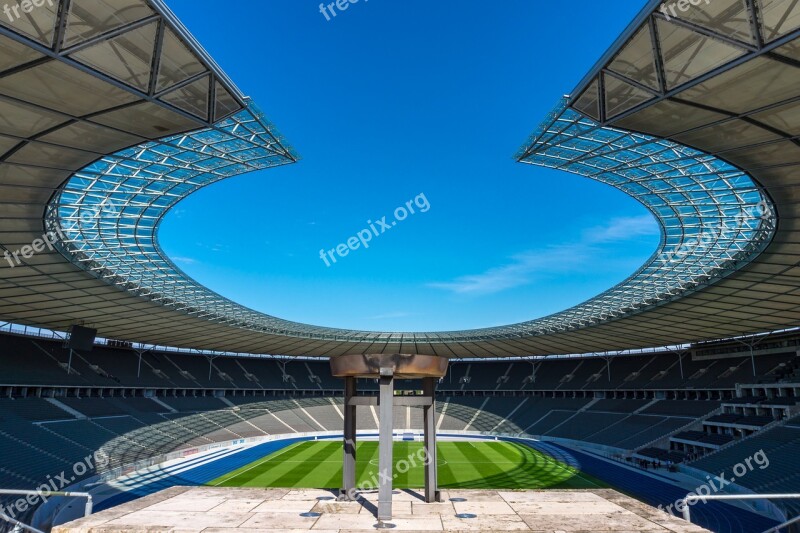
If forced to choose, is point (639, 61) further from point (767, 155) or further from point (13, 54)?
point (13, 54)

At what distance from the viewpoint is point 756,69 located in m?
12.5

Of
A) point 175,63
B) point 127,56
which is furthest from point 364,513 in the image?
point 127,56

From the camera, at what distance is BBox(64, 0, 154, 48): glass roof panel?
36.1ft

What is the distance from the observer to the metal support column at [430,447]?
47.8 ft

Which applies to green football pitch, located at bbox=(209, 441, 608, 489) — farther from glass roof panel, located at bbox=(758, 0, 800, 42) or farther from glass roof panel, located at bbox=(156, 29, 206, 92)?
glass roof panel, located at bbox=(758, 0, 800, 42)

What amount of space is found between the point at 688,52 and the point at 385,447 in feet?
43.1

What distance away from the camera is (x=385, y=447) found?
14.0 metres

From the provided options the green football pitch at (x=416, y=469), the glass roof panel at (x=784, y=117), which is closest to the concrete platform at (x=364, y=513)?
the glass roof panel at (x=784, y=117)

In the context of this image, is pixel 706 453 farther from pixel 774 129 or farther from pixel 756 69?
pixel 756 69

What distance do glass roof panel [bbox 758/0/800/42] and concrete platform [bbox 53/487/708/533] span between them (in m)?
11.3

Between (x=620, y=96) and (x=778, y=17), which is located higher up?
(x=620, y=96)

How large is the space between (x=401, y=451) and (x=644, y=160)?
44746 millimetres

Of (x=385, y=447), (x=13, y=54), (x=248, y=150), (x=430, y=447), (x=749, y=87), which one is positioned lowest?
(x=430, y=447)

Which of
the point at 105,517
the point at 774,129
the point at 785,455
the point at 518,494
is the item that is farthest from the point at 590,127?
the point at 785,455
